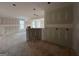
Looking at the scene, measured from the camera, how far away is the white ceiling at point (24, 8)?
1912mm

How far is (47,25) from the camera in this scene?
2.10 meters

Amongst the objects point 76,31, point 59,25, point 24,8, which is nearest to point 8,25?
point 24,8

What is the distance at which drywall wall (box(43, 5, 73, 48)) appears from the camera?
2.01 meters

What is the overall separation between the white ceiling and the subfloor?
1.13ft

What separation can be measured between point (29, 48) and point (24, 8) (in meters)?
0.67

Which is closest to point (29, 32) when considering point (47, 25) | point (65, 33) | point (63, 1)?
point (47, 25)

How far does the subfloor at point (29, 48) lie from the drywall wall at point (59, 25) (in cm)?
11

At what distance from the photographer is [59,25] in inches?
80.3

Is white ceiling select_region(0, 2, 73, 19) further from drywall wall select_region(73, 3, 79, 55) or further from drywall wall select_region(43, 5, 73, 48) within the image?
drywall wall select_region(73, 3, 79, 55)

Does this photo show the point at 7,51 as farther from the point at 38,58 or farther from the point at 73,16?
the point at 73,16

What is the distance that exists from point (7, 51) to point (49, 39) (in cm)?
73

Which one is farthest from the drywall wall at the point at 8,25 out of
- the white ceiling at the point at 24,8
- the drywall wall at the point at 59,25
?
the drywall wall at the point at 59,25

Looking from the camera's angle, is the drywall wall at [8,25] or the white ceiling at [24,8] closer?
the white ceiling at [24,8]

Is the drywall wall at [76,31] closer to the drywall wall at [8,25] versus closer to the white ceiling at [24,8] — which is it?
the white ceiling at [24,8]
